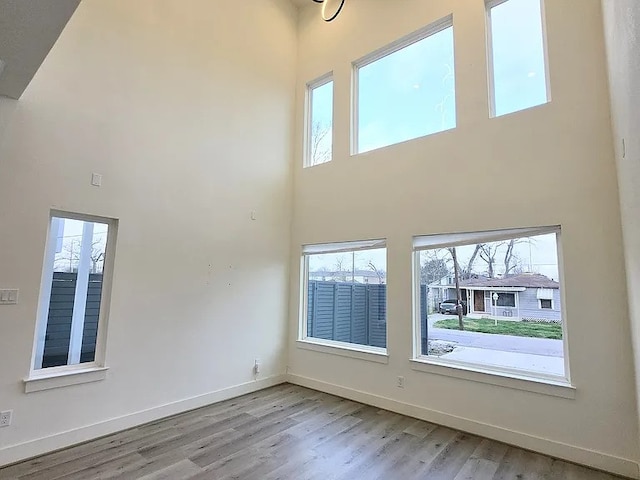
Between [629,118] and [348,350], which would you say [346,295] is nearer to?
[348,350]

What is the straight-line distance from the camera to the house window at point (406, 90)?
13.6 ft

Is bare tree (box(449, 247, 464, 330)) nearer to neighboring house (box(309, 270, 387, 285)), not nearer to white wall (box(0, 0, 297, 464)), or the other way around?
neighboring house (box(309, 270, 387, 285))

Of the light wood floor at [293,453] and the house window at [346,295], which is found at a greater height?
the house window at [346,295]

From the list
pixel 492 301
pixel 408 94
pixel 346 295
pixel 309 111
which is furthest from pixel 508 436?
pixel 309 111

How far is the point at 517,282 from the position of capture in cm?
350

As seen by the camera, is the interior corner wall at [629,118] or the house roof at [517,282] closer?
the interior corner wall at [629,118]

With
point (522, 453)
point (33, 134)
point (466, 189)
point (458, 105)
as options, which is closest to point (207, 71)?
point (33, 134)

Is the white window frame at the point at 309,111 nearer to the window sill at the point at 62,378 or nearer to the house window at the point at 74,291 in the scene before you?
the house window at the point at 74,291

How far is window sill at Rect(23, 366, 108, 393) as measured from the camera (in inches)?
115

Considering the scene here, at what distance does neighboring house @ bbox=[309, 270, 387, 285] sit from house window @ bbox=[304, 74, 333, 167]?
1595 millimetres

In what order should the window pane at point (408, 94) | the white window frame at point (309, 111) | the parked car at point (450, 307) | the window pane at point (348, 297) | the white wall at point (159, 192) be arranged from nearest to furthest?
the white wall at point (159, 192)
the parked car at point (450, 307)
the window pane at point (408, 94)
the window pane at point (348, 297)
the white window frame at point (309, 111)

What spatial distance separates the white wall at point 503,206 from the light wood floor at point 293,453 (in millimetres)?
312

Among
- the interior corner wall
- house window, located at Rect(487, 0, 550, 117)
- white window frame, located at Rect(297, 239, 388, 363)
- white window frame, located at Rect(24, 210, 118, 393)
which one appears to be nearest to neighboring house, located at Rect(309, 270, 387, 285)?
white window frame, located at Rect(297, 239, 388, 363)

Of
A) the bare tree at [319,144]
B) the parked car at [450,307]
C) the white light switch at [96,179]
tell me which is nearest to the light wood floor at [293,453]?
the parked car at [450,307]
